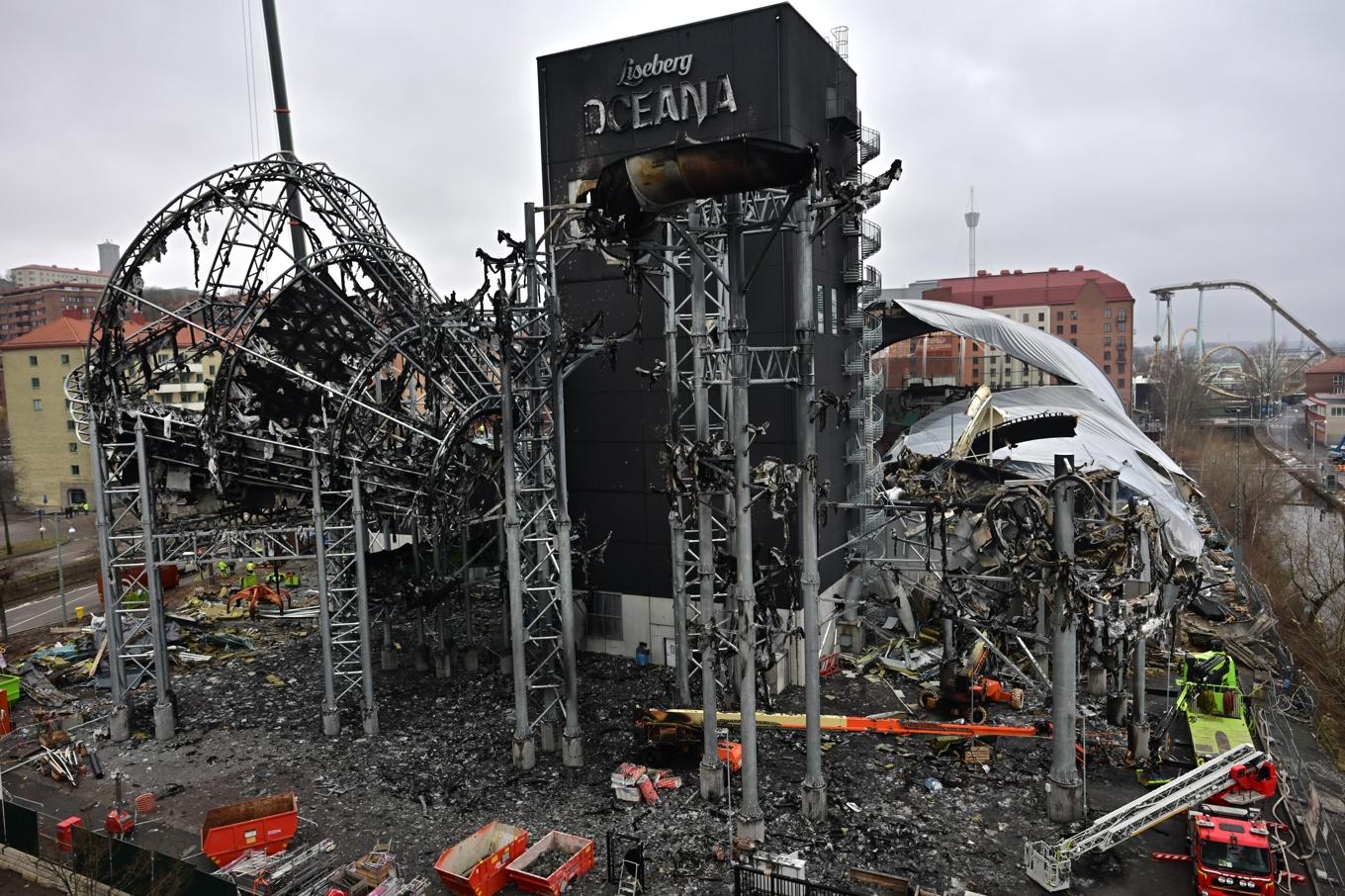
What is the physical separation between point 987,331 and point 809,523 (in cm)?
2505

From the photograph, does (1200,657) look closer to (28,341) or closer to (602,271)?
(602,271)

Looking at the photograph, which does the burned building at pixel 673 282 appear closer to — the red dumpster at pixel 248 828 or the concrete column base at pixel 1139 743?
the concrete column base at pixel 1139 743

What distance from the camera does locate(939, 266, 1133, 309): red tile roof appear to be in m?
81.2

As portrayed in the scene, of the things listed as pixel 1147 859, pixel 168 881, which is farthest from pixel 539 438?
pixel 1147 859

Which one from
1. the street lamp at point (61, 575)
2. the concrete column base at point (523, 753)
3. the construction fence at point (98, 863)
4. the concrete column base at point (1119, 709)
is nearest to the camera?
the construction fence at point (98, 863)

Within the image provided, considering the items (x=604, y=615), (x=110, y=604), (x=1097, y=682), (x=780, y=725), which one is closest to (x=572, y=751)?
(x=780, y=725)

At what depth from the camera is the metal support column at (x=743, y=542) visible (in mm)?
13430

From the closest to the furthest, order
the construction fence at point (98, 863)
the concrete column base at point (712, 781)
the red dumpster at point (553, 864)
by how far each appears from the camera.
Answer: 1. the construction fence at point (98, 863)
2. the red dumpster at point (553, 864)
3. the concrete column base at point (712, 781)

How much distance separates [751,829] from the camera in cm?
1352

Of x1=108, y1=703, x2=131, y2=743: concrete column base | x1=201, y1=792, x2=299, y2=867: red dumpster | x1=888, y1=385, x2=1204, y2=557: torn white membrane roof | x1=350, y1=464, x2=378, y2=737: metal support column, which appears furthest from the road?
x1=888, y1=385, x2=1204, y2=557: torn white membrane roof

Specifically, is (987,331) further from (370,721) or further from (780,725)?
(370,721)

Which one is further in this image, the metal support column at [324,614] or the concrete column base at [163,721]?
the concrete column base at [163,721]

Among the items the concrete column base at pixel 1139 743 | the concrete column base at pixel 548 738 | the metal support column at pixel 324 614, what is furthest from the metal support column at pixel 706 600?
the metal support column at pixel 324 614

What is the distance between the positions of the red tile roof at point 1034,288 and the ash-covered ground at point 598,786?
228 ft
